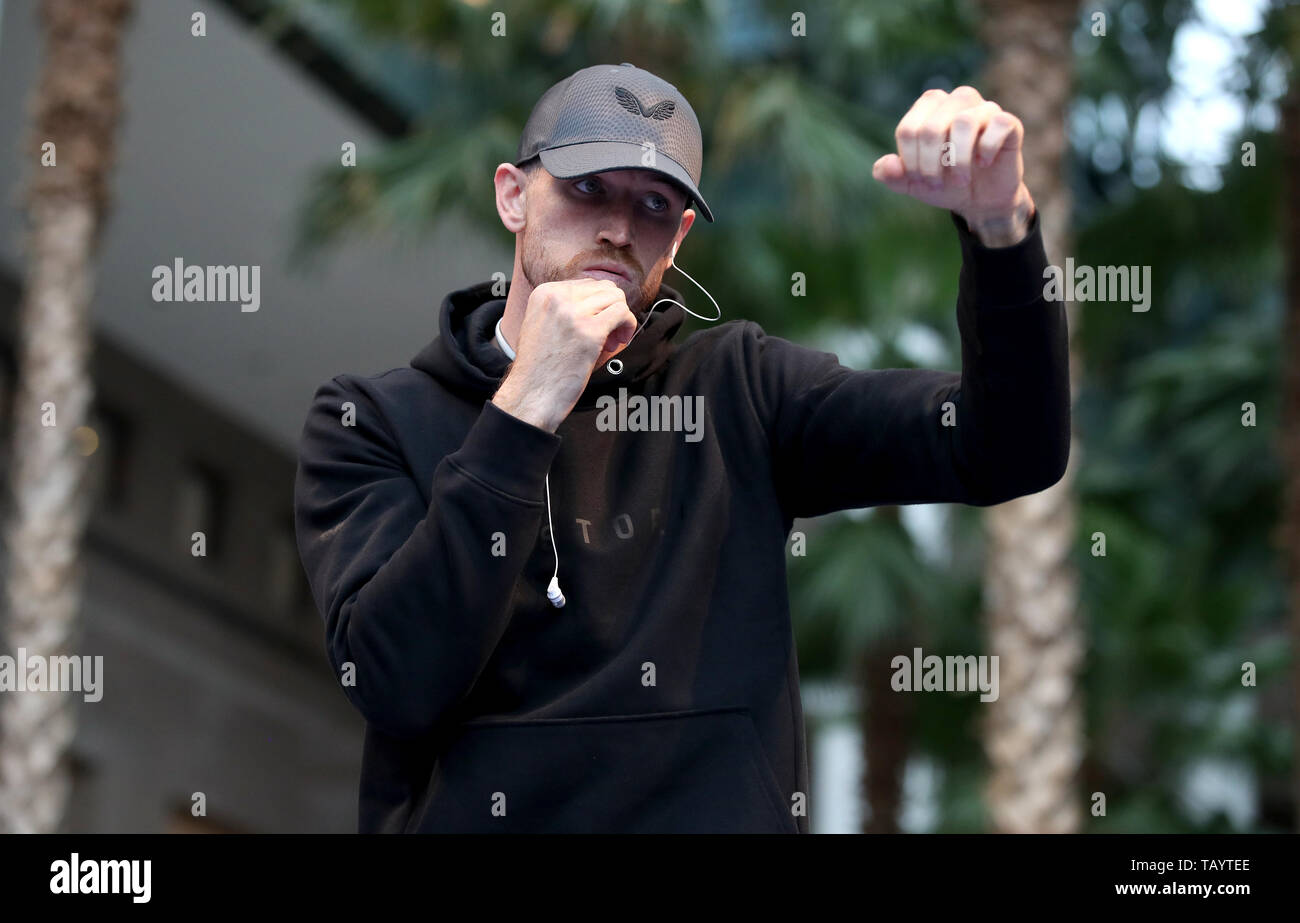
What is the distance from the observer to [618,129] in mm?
1396

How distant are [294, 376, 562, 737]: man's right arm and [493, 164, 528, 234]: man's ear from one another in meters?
0.22

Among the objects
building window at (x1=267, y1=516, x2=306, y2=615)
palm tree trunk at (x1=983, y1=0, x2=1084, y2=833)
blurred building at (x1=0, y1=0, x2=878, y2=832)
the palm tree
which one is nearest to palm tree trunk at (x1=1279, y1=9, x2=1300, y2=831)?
the palm tree

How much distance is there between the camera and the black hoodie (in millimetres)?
1313

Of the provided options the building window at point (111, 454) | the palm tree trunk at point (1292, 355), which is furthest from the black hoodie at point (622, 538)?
the building window at point (111, 454)

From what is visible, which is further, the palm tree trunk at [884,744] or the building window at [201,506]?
the building window at [201,506]

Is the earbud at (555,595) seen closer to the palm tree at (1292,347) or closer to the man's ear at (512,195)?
the man's ear at (512,195)

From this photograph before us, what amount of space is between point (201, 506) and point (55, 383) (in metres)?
6.43

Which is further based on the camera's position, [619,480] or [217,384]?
[217,384]

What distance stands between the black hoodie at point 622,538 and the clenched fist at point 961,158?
47 mm

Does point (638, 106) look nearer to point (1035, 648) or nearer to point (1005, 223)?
point (1005, 223)

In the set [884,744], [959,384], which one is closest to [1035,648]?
[884,744]

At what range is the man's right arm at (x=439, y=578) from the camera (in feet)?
4.22

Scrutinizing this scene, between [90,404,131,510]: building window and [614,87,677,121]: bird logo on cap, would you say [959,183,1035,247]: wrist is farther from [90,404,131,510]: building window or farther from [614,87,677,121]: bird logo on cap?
[90,404,131,510]: building window
